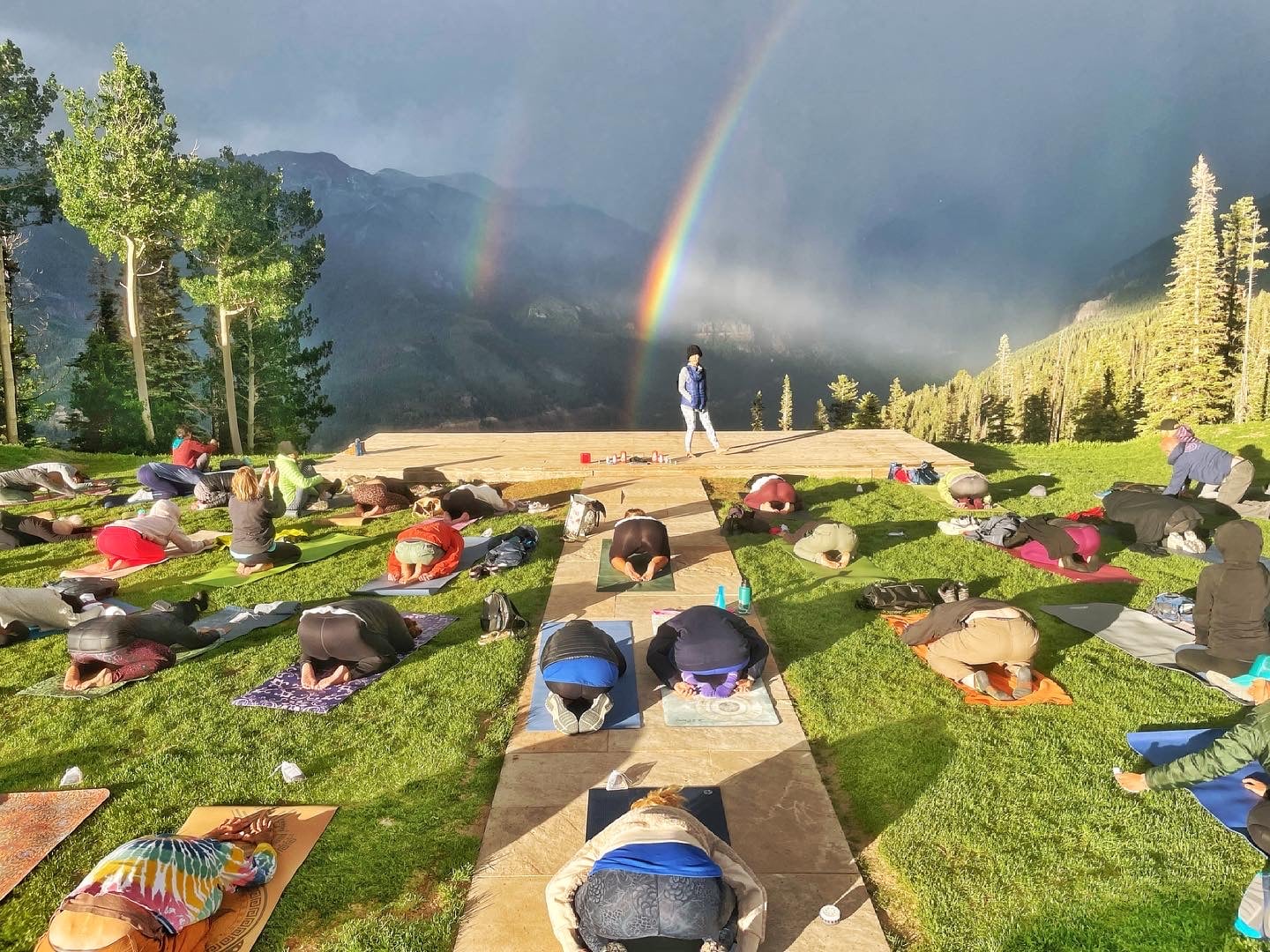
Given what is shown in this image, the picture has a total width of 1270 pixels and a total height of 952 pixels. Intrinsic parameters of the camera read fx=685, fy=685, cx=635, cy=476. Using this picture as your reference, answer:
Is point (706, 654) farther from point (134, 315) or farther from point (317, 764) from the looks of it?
point (134, 315)

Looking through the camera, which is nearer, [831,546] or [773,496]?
[831,546]

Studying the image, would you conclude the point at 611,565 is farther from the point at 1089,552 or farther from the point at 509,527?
the point at 1089,552

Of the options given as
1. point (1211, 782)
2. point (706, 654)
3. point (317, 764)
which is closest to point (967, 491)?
point (1211, 782)

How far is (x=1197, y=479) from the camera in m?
12.5

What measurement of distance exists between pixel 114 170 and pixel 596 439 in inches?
867

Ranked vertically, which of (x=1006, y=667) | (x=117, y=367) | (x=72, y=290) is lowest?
(x=1006, y=667)

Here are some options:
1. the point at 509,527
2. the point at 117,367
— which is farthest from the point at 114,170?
the point at 509,527

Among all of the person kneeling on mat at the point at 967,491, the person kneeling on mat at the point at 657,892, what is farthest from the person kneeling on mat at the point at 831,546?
the person kneeling on mat at the point at 657,892

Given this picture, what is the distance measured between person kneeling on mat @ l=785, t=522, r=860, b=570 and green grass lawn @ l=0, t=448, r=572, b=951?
4.18 meters

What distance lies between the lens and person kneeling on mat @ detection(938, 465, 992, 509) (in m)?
13.1

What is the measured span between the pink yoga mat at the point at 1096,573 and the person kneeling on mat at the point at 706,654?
19.0ft

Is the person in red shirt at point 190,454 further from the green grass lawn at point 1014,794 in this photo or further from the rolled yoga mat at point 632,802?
the rolled yoga mat at point 632,802

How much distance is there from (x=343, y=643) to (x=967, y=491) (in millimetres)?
11347

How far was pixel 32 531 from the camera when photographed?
11.8 m
